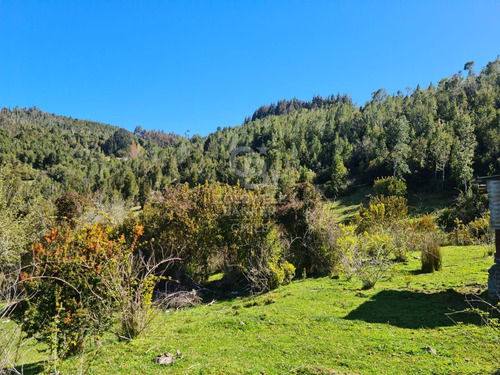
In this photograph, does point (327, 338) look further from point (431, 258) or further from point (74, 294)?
point (431, 258)

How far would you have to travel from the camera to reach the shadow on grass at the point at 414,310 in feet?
19.8

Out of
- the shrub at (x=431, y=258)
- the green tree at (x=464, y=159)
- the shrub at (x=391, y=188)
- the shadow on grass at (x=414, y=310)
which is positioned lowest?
the shadow on grass at (x=414, y=310)

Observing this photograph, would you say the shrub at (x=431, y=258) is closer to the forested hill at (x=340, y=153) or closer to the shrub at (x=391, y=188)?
the shrub at (x=391, y=188)

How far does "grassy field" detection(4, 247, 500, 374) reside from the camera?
4496 millimetres

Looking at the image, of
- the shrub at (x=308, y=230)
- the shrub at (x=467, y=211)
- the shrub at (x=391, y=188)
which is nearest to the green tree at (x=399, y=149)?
the shrub at (x=391, y=188)

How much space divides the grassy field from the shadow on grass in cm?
2

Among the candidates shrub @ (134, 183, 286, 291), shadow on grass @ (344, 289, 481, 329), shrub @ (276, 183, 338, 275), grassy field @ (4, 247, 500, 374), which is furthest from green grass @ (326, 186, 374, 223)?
grassy field @ (4, 247, 500, 374)

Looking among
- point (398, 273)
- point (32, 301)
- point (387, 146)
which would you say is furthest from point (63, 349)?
point (387, 146)

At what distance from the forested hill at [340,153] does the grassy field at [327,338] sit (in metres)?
28.7

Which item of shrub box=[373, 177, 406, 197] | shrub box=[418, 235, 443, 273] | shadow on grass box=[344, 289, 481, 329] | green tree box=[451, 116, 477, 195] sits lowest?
shadow on grass box=[344, 289, 481, 329]

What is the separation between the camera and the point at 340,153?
69625 millimetres

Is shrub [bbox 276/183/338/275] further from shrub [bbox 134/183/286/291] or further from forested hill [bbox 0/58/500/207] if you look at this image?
forested hill [bbox 0/58/500/207]

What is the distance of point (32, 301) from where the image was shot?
5.30 m

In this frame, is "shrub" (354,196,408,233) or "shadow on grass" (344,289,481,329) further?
"shrub" (354,196,408,233)
